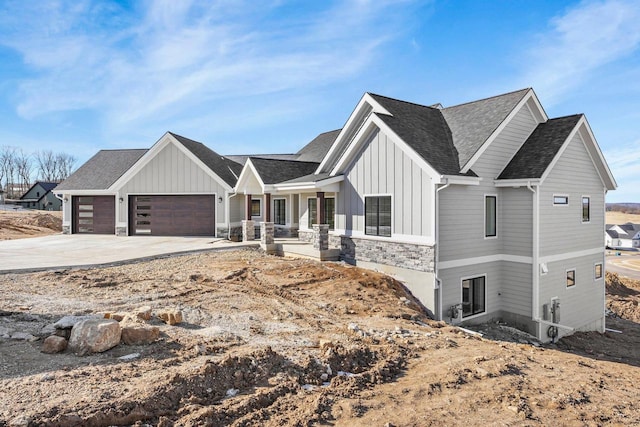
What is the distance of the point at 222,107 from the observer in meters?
19.1

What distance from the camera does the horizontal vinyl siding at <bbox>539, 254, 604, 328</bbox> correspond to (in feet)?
41.5

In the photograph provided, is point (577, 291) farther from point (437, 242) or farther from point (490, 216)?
point (437, 242)

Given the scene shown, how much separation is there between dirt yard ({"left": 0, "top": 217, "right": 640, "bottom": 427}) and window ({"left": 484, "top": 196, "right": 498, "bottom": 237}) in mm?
4482

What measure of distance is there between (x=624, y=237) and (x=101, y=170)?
83813mm

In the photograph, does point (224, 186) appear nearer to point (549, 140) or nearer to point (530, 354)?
point (549, 140)

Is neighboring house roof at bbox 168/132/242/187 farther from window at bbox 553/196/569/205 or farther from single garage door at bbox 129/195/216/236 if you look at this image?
window at bbox 553/196/569/205

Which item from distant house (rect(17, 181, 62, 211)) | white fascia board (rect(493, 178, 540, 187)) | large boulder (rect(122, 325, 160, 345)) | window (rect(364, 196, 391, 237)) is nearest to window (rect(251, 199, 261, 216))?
window (rect(364, 196, 391, 237))

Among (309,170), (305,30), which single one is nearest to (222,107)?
(309,170)

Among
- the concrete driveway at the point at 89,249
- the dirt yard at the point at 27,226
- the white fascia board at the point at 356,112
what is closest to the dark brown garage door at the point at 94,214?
the concrete driveway at the point at 89,249

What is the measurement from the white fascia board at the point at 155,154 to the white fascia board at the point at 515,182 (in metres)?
12.5

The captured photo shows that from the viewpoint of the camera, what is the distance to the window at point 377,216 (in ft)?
40.8

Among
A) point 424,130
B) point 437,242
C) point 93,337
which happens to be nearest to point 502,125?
point 424,130

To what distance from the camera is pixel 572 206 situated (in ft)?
44.5

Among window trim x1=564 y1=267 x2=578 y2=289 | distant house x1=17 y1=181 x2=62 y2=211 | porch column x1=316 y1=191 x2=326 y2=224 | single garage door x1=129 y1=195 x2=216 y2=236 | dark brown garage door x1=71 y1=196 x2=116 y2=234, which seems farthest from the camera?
distant house x1=17 y1=181 x2=62 y2=211
